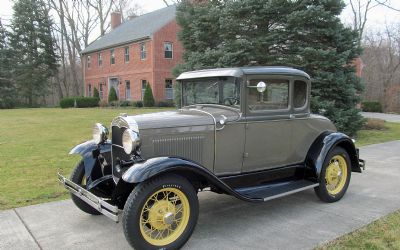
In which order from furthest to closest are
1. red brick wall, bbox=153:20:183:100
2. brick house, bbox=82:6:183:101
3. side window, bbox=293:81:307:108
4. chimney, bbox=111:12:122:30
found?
1. chimney, bbox=111:12:122:30
2. brick house, bbox=82:6:183:101
3. red brick wall, bbox=153:20:183:100
4. side window, bbox=293:81:307:108

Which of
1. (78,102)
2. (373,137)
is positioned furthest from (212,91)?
(78,102)

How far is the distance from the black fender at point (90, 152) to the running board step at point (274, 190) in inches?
68.3

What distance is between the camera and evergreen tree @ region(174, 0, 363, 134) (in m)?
11.1

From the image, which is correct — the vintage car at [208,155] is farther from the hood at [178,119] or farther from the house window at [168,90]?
the house window at [168,90]

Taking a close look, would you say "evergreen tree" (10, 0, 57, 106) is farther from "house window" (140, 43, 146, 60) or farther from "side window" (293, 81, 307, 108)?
"side window" (293, 81, 307, 108)

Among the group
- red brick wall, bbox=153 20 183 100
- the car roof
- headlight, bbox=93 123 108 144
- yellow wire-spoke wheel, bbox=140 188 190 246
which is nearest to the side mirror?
the car roof

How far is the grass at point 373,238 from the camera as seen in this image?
3833 mm

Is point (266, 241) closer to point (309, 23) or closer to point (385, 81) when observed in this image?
point (309, 23)

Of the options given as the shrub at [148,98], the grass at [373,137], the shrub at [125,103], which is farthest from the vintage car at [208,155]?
the shrub at [125,103]

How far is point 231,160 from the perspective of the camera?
4.60m

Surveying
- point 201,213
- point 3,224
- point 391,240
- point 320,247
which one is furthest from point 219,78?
point 3,224

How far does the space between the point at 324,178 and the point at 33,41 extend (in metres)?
34.9

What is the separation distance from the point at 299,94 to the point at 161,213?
8.53 feet

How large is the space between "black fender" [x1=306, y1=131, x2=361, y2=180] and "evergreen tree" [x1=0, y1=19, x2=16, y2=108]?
30828mm
